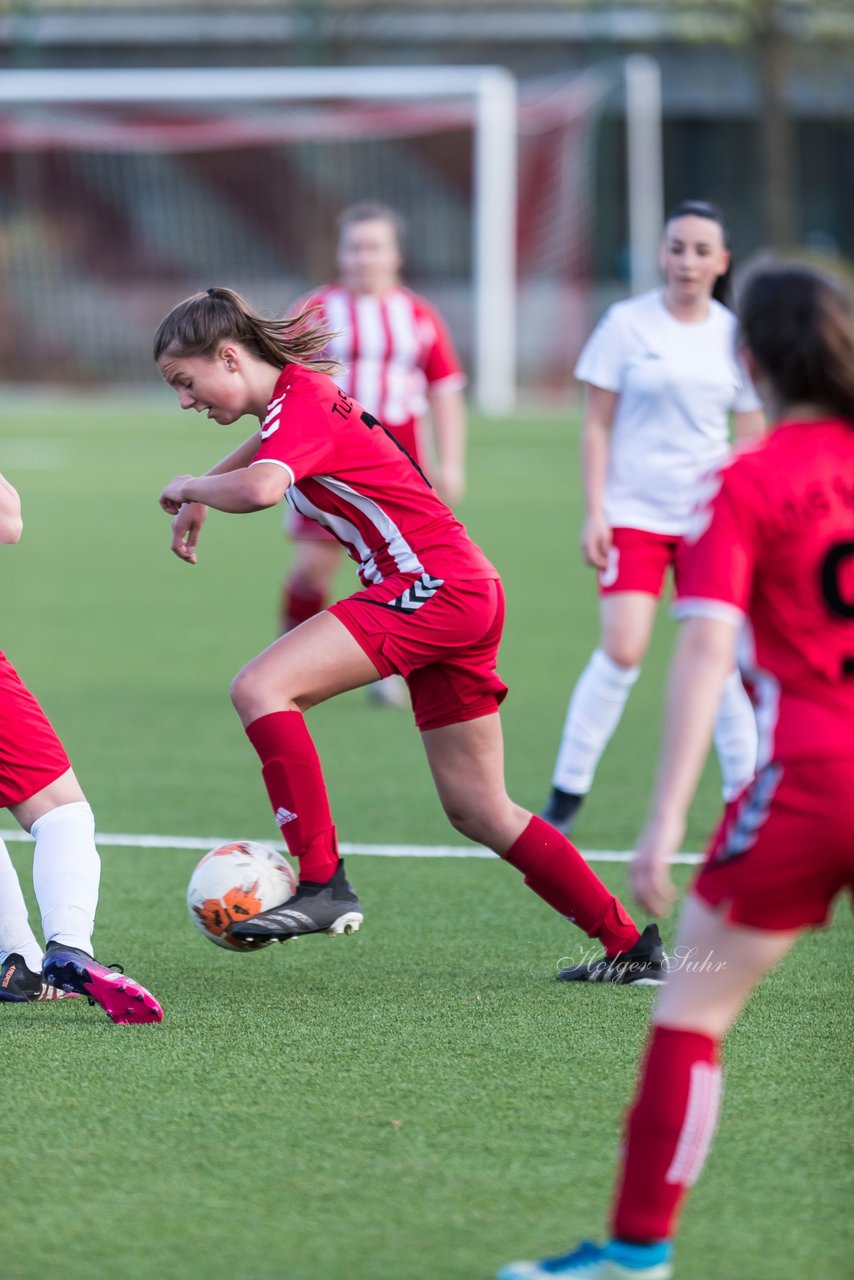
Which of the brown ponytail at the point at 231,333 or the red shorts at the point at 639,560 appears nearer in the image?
the brown ponytail at the point at 231,333

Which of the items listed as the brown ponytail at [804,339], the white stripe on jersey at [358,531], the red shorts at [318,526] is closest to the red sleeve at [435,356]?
the red shorts at [318,526]

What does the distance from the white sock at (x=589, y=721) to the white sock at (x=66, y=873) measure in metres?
2.30

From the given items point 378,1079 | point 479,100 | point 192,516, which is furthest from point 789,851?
point 479,100

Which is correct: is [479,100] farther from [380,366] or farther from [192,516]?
[192,516]

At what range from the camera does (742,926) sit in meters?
2.69

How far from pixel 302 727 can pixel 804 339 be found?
1.91 metres

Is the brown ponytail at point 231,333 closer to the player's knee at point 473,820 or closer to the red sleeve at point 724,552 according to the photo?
the player's knee at point 473,820

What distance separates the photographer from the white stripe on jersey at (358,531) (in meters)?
4.34

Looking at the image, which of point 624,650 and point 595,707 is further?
point 595,707

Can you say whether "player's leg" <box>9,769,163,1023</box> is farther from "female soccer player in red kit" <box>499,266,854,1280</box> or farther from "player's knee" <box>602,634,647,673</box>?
"player's knee" <box>602,634,647,673</box>

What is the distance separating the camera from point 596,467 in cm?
609

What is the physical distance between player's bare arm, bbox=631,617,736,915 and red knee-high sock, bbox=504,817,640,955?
5.96 feet

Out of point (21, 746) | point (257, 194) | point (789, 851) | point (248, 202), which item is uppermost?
point (257, 194)

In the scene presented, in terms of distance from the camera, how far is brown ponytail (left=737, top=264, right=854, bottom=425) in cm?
274
